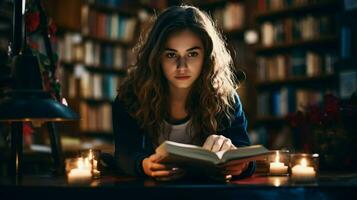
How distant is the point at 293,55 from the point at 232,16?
706 mm

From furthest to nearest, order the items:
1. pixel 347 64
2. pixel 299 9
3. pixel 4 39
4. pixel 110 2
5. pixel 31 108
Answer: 1. pixel 110 2
2. pixel 299 9
3. pixel 347 64
4. pixel 4 39
5. pixel 31 108

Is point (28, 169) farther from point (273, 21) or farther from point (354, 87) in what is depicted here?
point (273, 21)

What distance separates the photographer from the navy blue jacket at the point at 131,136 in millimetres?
1441

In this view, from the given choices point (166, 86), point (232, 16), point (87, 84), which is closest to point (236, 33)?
point (232, 16)

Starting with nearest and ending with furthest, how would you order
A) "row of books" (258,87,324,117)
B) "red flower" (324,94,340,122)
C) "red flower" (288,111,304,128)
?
"red flower" (324,94,340,122) < "red flower" (288,111,304,128) < "row of books" (258,87,324,117)

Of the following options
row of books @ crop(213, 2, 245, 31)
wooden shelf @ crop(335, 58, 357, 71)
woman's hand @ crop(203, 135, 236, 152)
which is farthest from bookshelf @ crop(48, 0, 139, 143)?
woman's hand @ crop(203, 135, 236, 152)

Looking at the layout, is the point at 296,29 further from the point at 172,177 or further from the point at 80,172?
the point at 80,172

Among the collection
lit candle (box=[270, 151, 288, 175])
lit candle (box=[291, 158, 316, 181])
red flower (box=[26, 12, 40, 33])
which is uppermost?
red flower (box=[26, 12, 40, 33])

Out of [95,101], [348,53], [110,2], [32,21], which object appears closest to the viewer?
[32,21]

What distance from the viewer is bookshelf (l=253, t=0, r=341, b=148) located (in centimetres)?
412

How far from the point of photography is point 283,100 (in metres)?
4.37

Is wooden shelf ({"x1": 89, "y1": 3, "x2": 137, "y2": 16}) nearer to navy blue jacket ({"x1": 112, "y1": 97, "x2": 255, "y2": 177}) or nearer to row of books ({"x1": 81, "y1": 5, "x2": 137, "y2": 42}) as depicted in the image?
row of books ({"x1": 81, "y1": 5, "x2": 137, "y2": 42})

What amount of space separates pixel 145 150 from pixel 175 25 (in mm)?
393

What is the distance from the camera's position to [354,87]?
336 centimetres
